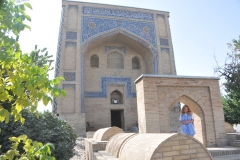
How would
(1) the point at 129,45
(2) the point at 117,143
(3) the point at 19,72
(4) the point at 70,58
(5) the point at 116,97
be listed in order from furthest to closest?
(1) the point at 129,45 → (5) the point at 116,97 → (4) the point at 70,58 → (2) the point at 117,143 → (3) the point at 19,72

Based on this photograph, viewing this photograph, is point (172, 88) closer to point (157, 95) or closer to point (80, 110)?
point (157, 95)

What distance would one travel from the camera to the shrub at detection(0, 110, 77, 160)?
406 centimetres

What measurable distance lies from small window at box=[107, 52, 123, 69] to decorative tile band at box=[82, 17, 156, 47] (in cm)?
171

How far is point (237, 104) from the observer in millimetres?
10789

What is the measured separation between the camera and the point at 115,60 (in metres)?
13.5

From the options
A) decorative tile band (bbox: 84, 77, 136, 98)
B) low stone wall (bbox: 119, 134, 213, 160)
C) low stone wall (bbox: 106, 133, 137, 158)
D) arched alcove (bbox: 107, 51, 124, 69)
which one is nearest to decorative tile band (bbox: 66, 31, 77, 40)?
arched alcove (bbox: 107, 51, 124, 69)

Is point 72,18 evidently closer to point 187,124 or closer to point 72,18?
point 72,18

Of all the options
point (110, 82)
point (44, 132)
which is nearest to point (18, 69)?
point (44, 132)

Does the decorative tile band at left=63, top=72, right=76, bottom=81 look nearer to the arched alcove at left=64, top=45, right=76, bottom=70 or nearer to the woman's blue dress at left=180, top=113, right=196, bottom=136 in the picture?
the arched alcove at left=64, top=45, right=76, bottom=70

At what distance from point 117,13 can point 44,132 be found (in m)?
10.4

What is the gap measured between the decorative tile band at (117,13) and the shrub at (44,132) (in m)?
9.41

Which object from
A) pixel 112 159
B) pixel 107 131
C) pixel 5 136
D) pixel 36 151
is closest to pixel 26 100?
pixel 36 151

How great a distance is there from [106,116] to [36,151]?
1097 cm

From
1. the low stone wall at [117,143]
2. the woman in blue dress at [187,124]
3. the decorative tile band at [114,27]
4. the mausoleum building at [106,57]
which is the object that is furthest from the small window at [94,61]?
the low stone wall at [117,143]
